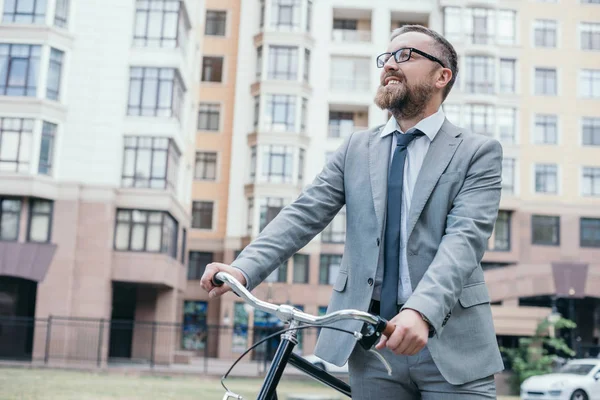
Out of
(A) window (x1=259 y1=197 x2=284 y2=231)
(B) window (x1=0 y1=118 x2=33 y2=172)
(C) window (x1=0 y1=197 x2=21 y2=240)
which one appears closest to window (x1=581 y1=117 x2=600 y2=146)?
(A) window (x1=259 y1=197 x2=284 y2=231)

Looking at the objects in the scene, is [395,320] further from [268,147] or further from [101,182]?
[268,147]

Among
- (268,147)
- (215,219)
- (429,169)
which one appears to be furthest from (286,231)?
(215,219)

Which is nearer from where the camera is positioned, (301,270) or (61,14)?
(61,14)

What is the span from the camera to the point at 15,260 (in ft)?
64.0

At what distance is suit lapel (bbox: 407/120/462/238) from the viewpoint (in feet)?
6.60

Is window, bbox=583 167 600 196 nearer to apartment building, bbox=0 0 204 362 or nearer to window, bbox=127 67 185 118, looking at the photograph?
apartment building, bbox=0 0 204 362

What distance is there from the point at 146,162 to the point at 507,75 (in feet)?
46.4

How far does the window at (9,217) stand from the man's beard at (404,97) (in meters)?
19.0

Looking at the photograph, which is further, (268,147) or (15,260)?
(268,147)

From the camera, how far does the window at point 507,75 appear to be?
2873 centimetres

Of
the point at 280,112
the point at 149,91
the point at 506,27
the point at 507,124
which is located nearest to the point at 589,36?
the point at 506,27

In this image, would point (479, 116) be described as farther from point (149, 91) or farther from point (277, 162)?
point (149, 91)

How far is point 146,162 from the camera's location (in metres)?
21.0

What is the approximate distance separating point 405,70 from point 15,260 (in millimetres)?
18851
